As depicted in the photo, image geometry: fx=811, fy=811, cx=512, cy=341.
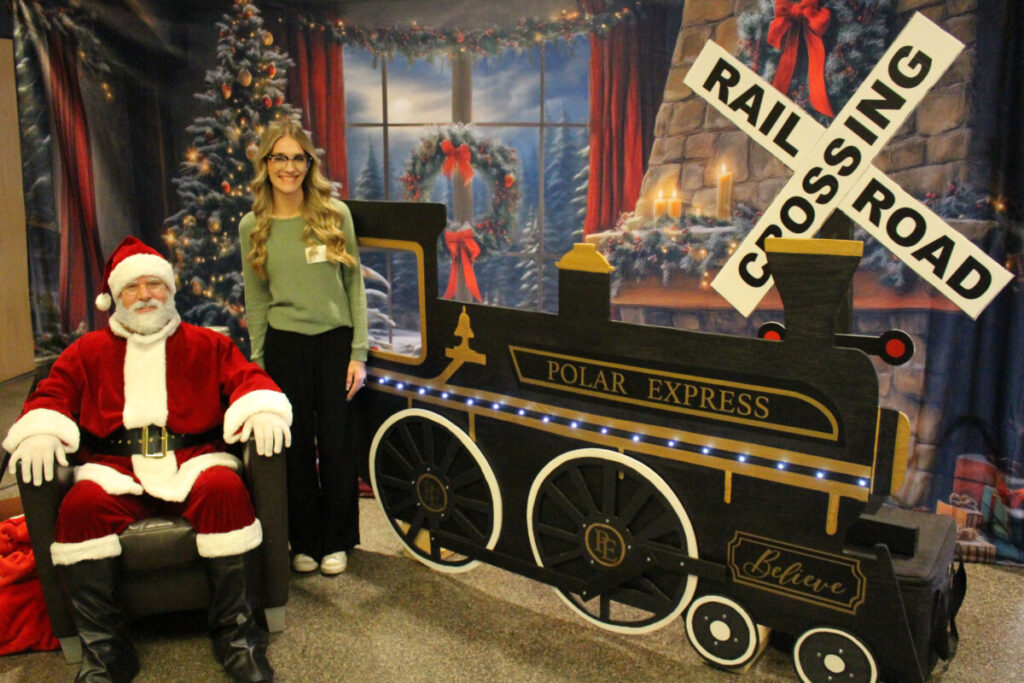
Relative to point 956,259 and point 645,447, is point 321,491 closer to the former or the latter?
point 645,447

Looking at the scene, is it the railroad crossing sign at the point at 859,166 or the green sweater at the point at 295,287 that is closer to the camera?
the railroad crossing sign at the point at 859,166

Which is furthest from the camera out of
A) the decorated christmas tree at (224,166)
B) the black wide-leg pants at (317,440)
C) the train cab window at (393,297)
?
the train cab window at (393,297)

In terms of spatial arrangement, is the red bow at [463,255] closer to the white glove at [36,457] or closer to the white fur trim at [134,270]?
the white fur trim at [134,270]

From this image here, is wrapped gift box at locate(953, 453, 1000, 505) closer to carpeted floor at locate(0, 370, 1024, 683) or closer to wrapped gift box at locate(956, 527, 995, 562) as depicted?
wrapped gift box at locate(956, 527, 995, 562)

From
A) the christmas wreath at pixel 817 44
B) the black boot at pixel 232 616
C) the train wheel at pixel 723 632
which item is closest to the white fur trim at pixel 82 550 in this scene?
the black boot at pixel 232 616

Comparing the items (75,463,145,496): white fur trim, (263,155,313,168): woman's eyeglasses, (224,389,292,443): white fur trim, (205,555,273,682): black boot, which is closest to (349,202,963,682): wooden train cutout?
(263,155,313,168): woman's eyeglasses

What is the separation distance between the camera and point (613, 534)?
7.52 ft

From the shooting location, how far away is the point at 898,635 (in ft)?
6.33

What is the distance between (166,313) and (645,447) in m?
1.50

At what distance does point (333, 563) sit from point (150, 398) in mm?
843

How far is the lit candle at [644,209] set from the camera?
11.6ft

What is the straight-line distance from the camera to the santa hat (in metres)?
2.41

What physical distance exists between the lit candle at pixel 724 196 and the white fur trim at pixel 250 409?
1930 mm

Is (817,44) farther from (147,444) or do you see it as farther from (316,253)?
(147,444)
